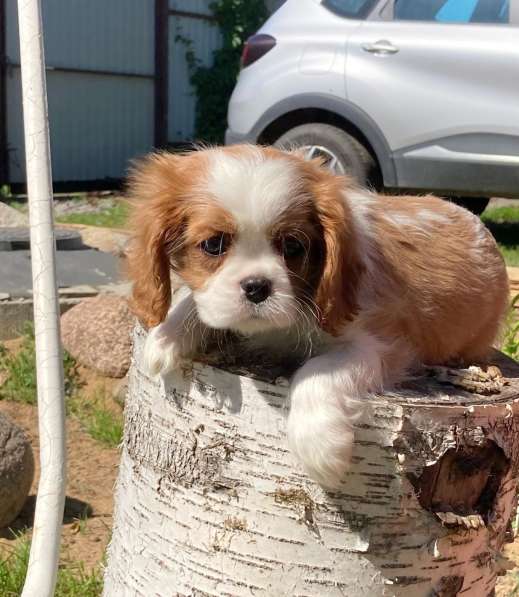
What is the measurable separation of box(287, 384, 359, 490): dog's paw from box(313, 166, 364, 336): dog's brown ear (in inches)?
10.8

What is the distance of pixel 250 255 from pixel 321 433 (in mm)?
546

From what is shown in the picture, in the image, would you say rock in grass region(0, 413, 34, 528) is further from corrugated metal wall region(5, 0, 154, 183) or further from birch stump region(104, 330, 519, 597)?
corrugated metal wall region(5, 0, 154, 183)

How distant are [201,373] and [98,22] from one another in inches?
568

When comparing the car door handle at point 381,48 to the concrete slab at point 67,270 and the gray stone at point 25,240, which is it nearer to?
the concrete slab at point 67,270

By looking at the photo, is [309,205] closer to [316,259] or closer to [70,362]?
[316,259]

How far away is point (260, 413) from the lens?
105 inches

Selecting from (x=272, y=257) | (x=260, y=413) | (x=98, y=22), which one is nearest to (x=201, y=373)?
(x=260, y=413)

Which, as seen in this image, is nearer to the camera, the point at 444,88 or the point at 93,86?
the point at 444,88

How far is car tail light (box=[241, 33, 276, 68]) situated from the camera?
30.1ft

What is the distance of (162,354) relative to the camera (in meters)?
2.88

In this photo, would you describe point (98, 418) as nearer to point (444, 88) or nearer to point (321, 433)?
point (321, 433)

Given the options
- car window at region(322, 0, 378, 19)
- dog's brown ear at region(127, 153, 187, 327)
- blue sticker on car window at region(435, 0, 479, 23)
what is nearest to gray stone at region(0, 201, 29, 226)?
car window at region(322, 0, 378, 19)

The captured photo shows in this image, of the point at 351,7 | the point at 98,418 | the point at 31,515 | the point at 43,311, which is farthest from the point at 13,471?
the point at 351,7

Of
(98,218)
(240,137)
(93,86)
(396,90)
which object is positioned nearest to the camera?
(396,90)
